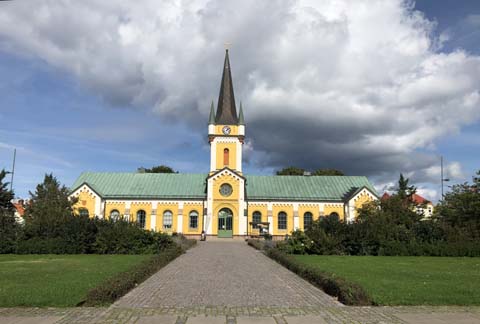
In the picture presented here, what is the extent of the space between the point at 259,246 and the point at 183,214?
19.7 meters

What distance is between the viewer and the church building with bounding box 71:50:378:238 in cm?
4794

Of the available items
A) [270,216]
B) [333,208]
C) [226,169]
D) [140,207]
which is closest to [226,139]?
[226,169]

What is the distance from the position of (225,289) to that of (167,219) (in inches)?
1473

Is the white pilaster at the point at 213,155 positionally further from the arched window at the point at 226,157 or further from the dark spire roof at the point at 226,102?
the dark spire roof at the point at 226,102

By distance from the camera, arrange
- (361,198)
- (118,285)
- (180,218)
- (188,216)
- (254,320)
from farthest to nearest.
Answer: (188,216) < (180,218) < (361,198) < (118,285) < (254,320)

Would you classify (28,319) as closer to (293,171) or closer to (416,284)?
(416,284)

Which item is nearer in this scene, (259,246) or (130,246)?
(130,246)

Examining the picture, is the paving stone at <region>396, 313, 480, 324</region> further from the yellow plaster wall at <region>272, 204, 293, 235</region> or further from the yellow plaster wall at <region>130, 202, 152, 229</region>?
the yellow plaster wall at <region>130, 202, 152, 229</region>

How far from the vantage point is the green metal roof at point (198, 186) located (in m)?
49.4

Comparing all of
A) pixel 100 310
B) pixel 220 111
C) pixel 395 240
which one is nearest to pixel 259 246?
pixel 395 240

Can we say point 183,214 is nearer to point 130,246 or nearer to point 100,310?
point 130,246

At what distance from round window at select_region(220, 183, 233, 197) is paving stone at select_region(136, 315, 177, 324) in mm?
39776

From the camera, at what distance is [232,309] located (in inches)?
379

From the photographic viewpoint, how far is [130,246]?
25188 mm
